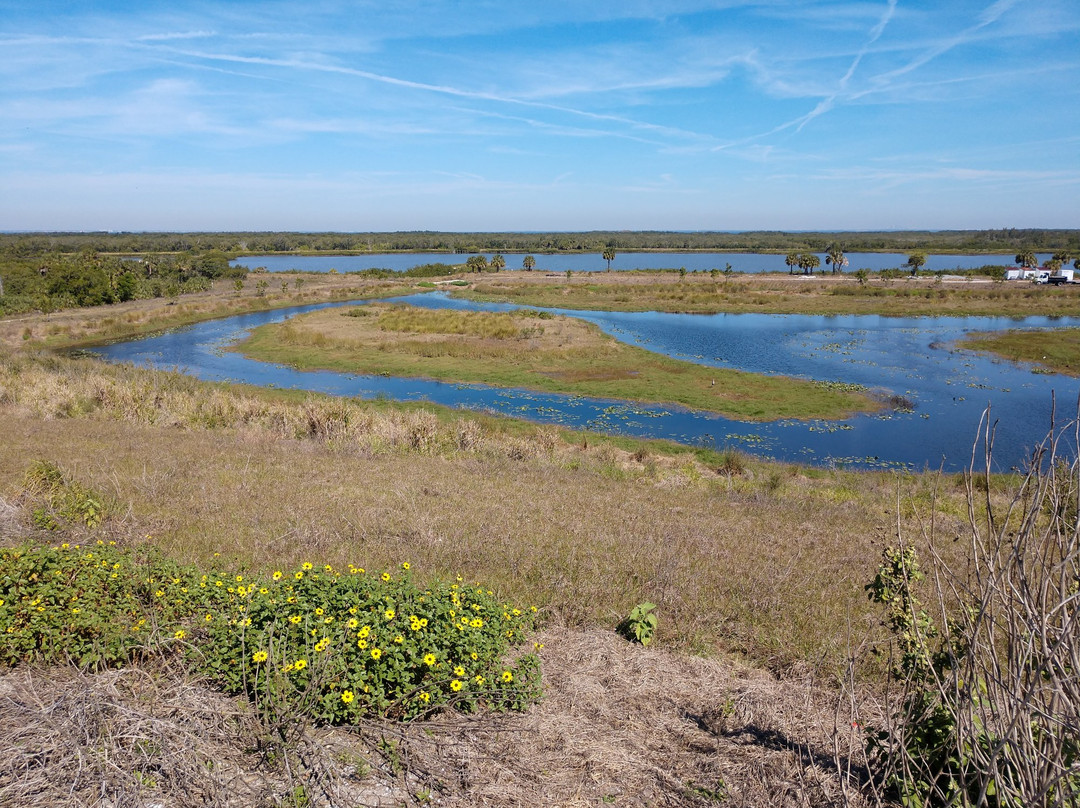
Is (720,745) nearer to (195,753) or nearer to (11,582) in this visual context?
(195,753)

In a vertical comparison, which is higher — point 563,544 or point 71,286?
point 71,286

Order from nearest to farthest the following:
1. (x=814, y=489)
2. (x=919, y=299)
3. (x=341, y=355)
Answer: (x=814, y=489) < (x=341, y=355) < (x=919, y=299)

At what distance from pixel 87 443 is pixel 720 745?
1313cm

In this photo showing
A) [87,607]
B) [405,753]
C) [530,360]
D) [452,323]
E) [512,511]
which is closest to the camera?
[405,753]

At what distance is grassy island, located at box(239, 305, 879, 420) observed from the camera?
26.7 m

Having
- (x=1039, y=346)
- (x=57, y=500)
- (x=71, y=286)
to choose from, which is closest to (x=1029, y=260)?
(x=1039, y=346)

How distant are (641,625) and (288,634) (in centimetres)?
320

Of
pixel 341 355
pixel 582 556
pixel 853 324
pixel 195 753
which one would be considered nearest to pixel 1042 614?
pixel 195 753

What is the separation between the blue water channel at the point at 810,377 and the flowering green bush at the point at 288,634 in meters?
8.50

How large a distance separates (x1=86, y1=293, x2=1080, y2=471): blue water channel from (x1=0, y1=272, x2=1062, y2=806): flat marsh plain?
331cm

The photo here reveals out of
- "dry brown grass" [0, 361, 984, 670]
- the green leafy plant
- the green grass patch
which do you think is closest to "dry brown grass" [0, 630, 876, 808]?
the green leafy plant

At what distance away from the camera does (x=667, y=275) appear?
92062mm

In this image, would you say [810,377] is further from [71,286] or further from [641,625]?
[71,286]

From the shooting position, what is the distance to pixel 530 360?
34.5 metres
